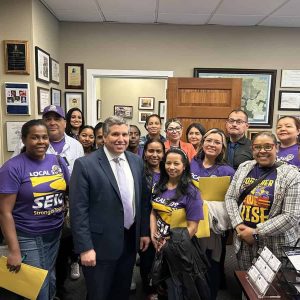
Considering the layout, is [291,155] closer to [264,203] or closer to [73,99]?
[264,203]

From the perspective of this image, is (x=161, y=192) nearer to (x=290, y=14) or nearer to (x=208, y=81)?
(x=208, y=81)

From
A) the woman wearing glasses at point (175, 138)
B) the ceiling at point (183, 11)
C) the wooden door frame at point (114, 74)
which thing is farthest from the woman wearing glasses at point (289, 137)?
the wooden door frame at point (114, 74)

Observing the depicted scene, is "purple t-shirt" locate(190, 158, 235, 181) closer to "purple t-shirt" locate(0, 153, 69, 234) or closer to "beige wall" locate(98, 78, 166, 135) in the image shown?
"purple t-shirt" locate(0, 153, 69, 234)

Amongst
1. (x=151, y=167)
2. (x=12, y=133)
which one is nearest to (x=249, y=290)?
(x=151, y=167)

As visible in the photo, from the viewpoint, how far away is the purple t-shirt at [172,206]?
1663 mm

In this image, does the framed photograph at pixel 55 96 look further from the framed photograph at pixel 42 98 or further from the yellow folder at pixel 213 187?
the yellow folder at pixel 213 187

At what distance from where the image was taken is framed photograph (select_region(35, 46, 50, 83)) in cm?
292

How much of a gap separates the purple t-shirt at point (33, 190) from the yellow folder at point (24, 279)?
206mm

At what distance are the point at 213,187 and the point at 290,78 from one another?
2.72 m

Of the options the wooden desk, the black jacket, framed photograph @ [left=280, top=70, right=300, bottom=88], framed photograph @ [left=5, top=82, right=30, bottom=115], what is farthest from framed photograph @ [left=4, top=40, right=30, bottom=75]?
framed photograph @ [left=280, top=70, right=300, bottom=88]

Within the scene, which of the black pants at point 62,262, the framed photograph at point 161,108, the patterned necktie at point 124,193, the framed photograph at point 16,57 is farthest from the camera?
the framed photograph at point 161,108

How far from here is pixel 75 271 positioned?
7.79 ft

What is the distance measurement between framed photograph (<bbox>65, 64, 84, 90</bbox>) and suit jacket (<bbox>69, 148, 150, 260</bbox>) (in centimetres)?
243

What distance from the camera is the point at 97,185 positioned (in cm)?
148
